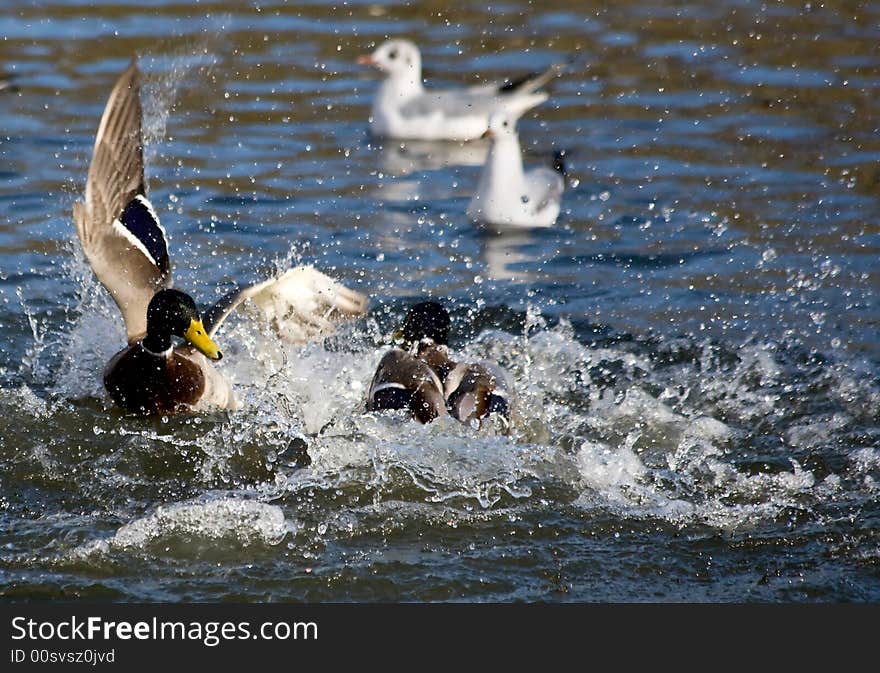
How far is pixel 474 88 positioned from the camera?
11.8 metres

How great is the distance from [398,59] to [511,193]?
288 cm

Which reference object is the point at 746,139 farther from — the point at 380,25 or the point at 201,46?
the point at 201,46

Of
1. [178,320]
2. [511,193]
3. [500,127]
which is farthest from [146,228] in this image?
[500,127]

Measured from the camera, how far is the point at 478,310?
324 inches

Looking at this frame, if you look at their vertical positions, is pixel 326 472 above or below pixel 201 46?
below

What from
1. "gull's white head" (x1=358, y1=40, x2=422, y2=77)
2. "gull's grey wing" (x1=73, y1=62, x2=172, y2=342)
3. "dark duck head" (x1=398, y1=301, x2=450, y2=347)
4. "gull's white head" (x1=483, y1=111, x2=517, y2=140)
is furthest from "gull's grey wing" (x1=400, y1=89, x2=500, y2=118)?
"dark duck head" (x1=398, y1=301, x2=450, y2=347)

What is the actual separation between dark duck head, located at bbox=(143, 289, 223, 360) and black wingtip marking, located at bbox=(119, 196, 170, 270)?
62 centimetres

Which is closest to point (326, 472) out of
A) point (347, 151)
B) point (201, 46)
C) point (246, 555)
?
point (246, 555)

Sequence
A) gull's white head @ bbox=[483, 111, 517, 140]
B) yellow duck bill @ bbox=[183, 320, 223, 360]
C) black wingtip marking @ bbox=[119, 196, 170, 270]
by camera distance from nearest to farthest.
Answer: yellow duck bill @ bbox=[183, 320, 223, 360], black wingtip marking @ bbox=[119, 196, 170, 270], gull's white head @ bbox=[483, 111, 517, 140]

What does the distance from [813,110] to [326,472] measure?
6.97 m

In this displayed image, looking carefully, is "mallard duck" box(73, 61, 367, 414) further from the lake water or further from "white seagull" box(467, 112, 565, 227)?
"white seagull" box(467, 112, 565, 227)

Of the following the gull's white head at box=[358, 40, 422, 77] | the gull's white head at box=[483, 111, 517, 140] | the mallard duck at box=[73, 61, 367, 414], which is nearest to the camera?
the mallard duck at box=[73, 61, 367, 414]

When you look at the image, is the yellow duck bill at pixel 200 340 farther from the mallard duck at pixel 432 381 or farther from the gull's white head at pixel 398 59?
the gull's white head at pixel 398 59

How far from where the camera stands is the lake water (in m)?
5.36
